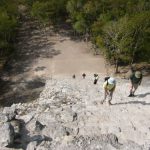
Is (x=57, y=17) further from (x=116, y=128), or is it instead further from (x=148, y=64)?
(x=116, y=128)

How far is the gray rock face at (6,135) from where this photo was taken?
65.3 feet

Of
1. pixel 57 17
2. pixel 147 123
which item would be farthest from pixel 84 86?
pixel 57 17

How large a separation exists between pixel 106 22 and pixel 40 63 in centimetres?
1079

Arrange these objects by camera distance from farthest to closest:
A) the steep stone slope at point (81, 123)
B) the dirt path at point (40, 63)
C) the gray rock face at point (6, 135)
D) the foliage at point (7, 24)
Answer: the foliage at point (7, 24), the dirt path at point (40, 63), the steep stone slope at point (81, 123), the gray rock face at point (6, 135)

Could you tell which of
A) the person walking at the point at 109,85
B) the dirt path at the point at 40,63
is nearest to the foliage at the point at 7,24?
the dirt path at the point at 40,63

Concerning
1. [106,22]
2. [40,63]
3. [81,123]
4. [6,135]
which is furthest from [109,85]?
[40,63]

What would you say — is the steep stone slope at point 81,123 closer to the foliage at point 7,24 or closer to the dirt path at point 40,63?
the dirt path at point 40,63

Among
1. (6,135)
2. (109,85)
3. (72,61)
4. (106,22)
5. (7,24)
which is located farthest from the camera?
(72,61)

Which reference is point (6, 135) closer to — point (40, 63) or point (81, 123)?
point (81, 123)

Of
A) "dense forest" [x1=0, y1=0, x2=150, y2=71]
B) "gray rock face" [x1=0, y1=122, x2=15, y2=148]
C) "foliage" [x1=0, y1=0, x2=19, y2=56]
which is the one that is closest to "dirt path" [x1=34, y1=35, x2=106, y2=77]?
"dense forest" [x1=0, y1=0, x2=150, y2=71]

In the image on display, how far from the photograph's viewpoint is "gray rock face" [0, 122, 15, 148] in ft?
65.3

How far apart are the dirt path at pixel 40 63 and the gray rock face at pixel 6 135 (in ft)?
64.1

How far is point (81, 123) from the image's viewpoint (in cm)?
2347

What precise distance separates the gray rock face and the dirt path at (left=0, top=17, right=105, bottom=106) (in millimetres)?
19543
